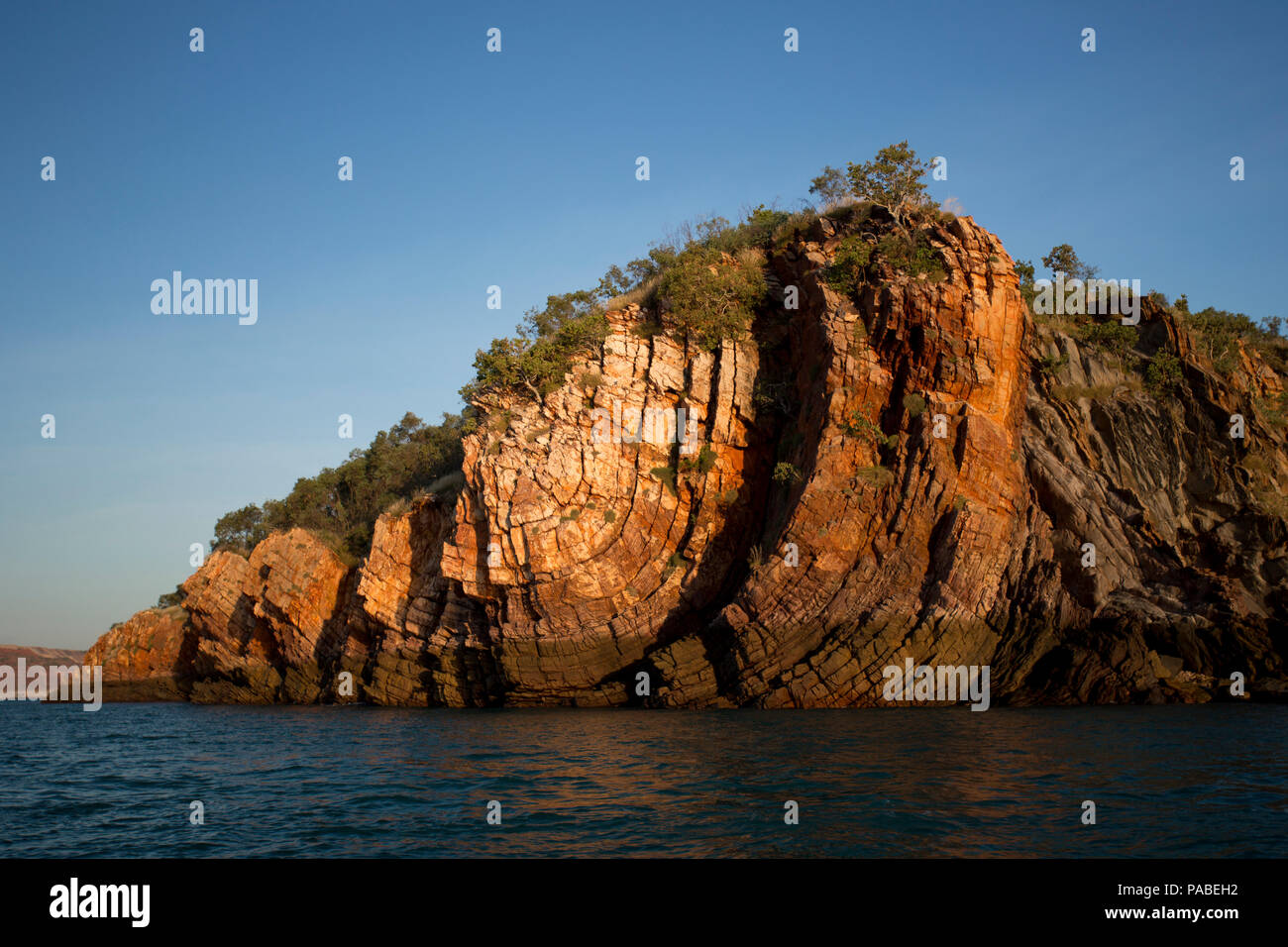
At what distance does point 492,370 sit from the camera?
124 feet

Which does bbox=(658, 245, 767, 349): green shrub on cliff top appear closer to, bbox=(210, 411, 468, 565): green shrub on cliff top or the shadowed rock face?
the shadowed rock face

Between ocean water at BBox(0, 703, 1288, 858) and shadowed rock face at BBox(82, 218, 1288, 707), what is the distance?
9.53ft

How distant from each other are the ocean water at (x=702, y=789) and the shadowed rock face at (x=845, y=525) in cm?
290

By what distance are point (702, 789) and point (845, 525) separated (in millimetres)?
15545

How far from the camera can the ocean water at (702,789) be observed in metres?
12.6

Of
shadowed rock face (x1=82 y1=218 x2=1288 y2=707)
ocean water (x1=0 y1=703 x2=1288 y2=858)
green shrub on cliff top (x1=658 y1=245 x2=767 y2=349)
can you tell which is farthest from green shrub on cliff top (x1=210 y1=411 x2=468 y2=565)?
ocean water (x1=0 y1=703 x2=1288 y2=858)

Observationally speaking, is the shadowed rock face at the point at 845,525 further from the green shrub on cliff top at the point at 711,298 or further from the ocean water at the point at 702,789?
the ocean water at the point at 702,789

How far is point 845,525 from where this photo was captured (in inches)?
1180

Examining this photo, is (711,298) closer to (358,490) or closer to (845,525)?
(845,525)

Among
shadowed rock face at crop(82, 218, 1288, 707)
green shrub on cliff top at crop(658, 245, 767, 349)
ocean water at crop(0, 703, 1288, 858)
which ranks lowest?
ocean water at crop(0, 703, 1288, 858)

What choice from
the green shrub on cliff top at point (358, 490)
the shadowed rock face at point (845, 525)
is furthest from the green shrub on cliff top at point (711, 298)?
the green shrub on cliff top at point (358, 490)

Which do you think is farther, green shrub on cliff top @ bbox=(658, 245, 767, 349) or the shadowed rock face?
green shrub on cliff top @ bbox=(658, 245, 767, 349)

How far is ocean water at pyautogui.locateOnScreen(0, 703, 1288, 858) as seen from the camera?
12.6 meters

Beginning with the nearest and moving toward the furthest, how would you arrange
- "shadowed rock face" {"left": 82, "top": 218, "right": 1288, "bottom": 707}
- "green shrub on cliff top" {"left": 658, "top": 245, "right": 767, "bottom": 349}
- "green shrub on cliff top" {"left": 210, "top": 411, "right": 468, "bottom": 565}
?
"shadowed rock face" {"left": 82, "top": 218, "right": 1288, "bottom": 707}
"green shrub on cliff top" {"left": 658, "top": 245, "right": 767, "bottom": 349}
"green shrub on cliff top" {"left": 210, "top": 411, "right": 468, "bottom": 565}
